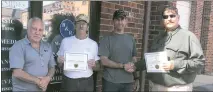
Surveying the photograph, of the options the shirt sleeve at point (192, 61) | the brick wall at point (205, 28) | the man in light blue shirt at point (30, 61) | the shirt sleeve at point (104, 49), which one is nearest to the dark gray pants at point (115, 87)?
the shirt sleeve at point (104, 49)

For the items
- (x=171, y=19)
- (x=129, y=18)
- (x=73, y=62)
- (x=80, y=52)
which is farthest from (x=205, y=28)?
(x=73, y=62)

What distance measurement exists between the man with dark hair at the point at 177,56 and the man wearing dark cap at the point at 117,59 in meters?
0.55

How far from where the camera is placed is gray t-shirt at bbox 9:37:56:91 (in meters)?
3.18

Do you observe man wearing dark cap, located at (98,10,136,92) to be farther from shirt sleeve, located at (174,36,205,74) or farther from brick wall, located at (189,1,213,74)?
brick wall, located at (189,1,213,74)

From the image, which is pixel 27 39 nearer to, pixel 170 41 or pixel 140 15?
pixel 170 41

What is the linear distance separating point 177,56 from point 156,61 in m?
0.22

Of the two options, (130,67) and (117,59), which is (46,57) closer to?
(117,59)

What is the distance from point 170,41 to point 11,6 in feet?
6.43

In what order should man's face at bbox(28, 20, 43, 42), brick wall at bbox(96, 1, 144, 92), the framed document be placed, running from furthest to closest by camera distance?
brick wall at bbox(96, 1, 144, 92) < the framed document < man's face at bbox(28, 20, 43, 42)

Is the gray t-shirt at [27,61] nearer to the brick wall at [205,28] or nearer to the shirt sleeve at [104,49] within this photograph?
the shirt sleeve at [104,49]

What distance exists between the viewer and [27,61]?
3.24 m

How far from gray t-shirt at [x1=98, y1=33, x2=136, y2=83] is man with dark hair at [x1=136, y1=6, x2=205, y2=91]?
0.55m

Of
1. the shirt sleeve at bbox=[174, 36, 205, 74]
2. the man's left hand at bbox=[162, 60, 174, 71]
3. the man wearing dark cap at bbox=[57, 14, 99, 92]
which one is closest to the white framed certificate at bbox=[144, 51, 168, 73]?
the man's left hand at bbox=[162, 60, 174, 71]

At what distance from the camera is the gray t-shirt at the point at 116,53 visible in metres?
3.74
